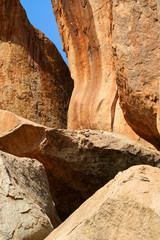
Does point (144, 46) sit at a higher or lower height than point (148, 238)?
higher

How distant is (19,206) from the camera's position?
2568 millimetres

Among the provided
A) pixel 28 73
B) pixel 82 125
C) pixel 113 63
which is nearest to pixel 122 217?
pixel 113 63

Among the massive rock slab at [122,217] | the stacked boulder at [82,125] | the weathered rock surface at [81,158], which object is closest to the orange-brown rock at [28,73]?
the stacked boulder at [82,125]

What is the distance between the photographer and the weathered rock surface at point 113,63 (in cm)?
398

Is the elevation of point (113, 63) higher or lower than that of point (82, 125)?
higher

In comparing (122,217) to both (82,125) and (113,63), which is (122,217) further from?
(82,125)

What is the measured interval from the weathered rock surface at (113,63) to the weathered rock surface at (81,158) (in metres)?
0.28

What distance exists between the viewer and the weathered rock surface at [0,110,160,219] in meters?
3.94

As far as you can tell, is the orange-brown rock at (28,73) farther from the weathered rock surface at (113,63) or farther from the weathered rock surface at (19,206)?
the weathered rock surface at (19,206)

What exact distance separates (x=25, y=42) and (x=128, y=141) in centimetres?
317

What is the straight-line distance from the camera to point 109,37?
603 centimetres

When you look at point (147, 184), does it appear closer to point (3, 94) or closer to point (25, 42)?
point (3, 94)

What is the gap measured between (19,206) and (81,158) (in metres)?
1.42

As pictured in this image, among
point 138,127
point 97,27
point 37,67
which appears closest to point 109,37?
point 97,27
